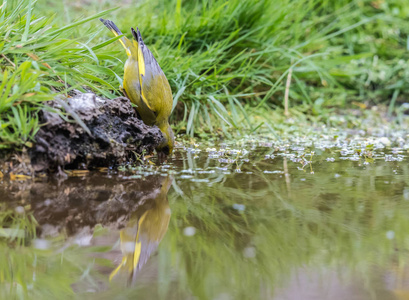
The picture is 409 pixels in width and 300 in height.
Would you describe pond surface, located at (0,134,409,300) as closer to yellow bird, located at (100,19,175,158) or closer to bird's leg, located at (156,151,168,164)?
bird's leg, located at (156,151,168,164)

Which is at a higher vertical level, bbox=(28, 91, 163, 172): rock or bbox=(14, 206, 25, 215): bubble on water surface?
bbox=(28, 91, 163, 172): rock

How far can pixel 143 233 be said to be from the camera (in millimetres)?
1692

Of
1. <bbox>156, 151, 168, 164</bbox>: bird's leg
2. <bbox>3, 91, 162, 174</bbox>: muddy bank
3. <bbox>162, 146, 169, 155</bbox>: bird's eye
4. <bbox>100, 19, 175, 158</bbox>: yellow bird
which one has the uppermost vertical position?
<bbox>100, 19, 175, 158</bbox>: yellow bird

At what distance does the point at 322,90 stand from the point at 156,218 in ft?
12.0

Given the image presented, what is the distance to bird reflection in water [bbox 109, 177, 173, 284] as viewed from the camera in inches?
56.5

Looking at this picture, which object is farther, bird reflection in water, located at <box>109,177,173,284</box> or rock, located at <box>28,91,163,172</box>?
rock, located at <box>28,91,163,172</box>

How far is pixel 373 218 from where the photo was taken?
74.1 inches

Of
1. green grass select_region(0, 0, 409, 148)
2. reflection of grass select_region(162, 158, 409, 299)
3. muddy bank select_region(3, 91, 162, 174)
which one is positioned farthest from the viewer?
green grass select_region(0, 0, 409, 148)

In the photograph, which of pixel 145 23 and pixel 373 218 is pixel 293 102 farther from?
pixel 373 218

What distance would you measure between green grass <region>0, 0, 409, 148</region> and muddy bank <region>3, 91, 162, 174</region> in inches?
3.6

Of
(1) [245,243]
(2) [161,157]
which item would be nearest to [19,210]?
(1) [245,243]

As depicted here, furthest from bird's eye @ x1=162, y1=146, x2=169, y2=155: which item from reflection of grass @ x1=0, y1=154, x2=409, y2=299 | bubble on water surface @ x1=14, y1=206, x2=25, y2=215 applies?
bubble on water surface @ x1=14, y1=206, x2=25, y2=215

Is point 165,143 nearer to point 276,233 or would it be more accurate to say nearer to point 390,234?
point 276,233

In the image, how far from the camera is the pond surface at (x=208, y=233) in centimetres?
131
